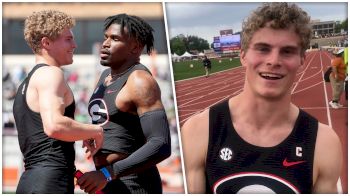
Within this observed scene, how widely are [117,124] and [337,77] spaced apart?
155 centimetres

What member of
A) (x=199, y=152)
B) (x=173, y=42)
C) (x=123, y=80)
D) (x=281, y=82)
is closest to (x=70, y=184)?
(x=123, y=80)

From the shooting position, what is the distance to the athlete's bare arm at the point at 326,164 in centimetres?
338

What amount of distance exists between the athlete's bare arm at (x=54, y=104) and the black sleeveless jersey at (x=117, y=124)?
133mm

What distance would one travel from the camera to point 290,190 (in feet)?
11.1

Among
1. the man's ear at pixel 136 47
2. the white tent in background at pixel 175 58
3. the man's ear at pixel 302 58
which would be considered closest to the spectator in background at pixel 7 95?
the man's ear at pixel 136 47

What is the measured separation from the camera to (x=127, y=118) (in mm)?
3076

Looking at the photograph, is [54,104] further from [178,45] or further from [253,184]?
[253,184]

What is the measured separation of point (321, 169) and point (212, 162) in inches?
A: 27.3

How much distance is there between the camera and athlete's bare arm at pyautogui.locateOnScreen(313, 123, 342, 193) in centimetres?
338

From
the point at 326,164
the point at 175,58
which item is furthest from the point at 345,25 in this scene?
the point at 175,58

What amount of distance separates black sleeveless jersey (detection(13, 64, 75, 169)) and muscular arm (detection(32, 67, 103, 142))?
7 cm

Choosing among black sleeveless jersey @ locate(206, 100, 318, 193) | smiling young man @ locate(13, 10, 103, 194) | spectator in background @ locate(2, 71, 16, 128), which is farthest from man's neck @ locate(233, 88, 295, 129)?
spectator in background @ locate(2, 71, 16, 128)

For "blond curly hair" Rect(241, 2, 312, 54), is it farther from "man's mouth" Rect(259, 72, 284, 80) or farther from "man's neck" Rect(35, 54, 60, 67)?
"man's neck" Rect(35, 54, 60, 67)

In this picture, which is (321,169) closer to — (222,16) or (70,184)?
(222,16)
